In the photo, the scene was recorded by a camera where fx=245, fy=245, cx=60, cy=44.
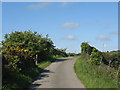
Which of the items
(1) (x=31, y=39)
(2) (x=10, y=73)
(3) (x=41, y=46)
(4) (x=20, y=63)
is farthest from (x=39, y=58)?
(2) (x=10, y=73)

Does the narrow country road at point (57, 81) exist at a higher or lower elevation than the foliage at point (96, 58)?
lower

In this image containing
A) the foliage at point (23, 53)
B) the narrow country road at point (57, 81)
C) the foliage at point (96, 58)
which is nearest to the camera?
the narrow country road at point (57, 81)

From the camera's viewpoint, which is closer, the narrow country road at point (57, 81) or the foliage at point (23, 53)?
the narrow country road at point (57, 81)

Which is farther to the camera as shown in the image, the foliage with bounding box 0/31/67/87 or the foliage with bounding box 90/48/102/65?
the foliage with bounding box 90/48/102/65

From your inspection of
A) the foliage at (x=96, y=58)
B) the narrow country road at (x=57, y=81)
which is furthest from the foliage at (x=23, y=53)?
the foliage at (x=96, y=58)

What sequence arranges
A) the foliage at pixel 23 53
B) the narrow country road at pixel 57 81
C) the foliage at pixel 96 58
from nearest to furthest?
the narrow country road at pixel 57 81, the foliage at pixel 23 53, the foliage at pixel 96 58

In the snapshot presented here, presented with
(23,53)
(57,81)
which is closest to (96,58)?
(23,53)

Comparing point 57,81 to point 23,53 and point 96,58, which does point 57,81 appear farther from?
point 96,58

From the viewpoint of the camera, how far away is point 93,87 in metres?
12.6

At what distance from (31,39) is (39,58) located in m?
4.66

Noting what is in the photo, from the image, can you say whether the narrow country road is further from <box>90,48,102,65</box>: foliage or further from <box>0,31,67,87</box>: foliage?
<box>90,48,102,65</box>: foliage

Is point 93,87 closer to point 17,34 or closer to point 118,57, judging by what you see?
point 118,57

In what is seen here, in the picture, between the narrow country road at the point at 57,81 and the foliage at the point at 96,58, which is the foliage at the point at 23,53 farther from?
the foliage at the point at 96,58

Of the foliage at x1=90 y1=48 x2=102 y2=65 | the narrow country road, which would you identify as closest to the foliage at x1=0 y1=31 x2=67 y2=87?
the narrow country road
